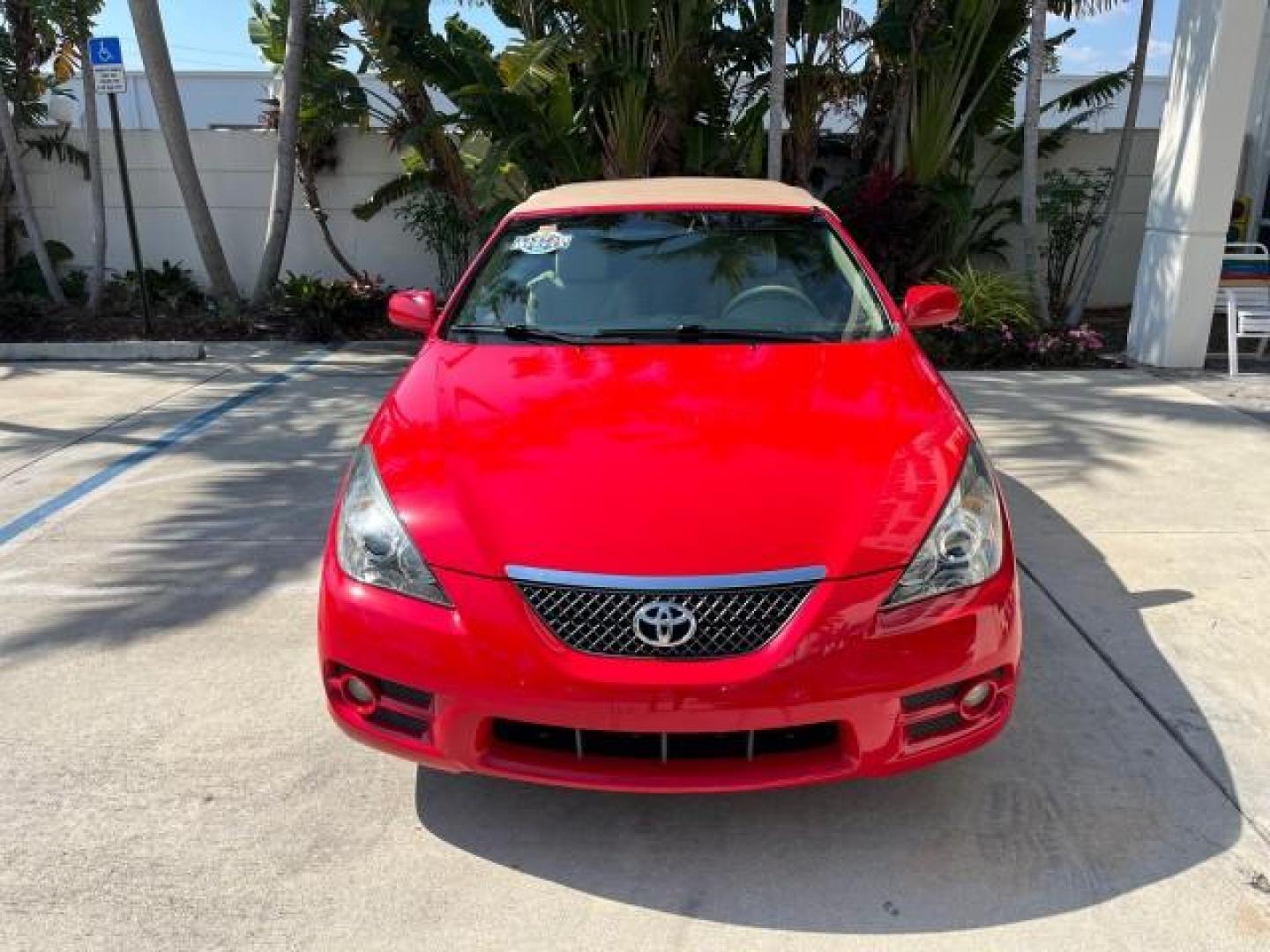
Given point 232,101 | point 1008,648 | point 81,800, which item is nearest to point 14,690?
point 81,800

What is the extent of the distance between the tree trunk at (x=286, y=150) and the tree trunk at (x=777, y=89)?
4.34 metres

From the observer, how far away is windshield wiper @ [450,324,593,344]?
11.6 feet

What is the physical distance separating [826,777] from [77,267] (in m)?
11.8

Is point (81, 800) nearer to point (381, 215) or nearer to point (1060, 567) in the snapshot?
point (1060, 567)

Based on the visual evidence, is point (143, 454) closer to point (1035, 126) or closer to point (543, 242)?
point (543, 242)

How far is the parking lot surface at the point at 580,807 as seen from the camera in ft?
7.74

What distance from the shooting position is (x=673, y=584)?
232 cm

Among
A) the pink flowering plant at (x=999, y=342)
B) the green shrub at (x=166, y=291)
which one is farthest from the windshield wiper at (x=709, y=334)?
the green shrub at (x=166, y=291)

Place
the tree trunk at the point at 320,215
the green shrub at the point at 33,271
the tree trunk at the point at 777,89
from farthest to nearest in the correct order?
1. the green shrub at the point at 33,271
2. the tree trunk at the point at 320,215
3. the tree trunk at the point at 777,89

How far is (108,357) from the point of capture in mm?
8945

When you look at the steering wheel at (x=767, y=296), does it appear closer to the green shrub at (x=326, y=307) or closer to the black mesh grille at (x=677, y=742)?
the black mesh grille at (x=677, y=742)

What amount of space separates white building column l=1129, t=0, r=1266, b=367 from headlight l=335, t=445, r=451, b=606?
23.1ft

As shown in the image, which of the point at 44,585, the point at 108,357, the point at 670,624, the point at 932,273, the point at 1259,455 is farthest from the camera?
the point at 932,273

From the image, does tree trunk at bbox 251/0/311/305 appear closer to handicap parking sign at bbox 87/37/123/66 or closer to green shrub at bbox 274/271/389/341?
green shrub at bbox 274/271/389/341
